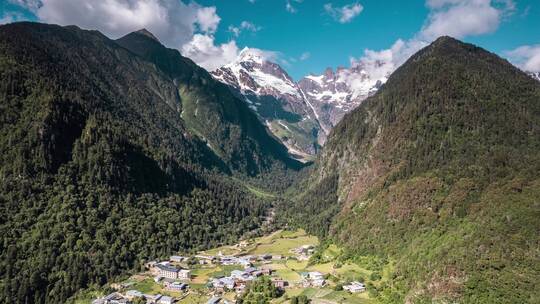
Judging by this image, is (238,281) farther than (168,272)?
No

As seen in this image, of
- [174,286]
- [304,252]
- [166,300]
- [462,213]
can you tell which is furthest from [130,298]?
[462,213]

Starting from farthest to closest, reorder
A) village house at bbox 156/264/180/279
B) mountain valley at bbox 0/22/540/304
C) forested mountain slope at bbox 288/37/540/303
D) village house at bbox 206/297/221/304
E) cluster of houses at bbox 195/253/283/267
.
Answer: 1. cluster of houses at bbox 195/253/283/267
2. village house at bbox 156/264/180/279
3. village house at bbox 206/297/221/304
4. mountain valley at bbox 0/22/540/304
5. forested mountain slope at bbox 288/37/540/303

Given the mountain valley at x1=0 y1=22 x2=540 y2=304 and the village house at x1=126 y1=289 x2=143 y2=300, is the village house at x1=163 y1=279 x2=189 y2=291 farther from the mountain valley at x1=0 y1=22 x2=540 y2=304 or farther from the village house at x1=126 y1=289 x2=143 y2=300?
the village house at x1=126 y1=289 x2=143 y2=300

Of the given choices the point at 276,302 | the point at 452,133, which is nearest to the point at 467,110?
the point at 452,133

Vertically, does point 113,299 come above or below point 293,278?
below

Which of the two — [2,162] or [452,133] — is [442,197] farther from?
[2,162]

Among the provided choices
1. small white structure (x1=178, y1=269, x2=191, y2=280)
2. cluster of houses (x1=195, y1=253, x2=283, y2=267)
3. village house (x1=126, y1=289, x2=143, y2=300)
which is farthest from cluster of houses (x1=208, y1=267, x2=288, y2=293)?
village house (x1=126, y1=289, x2=143, y2=300)

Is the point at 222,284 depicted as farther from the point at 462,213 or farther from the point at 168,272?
the point at 462,213
